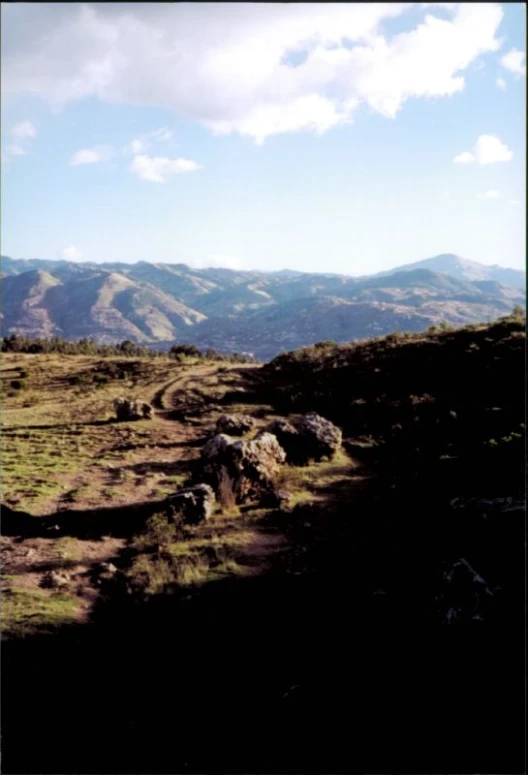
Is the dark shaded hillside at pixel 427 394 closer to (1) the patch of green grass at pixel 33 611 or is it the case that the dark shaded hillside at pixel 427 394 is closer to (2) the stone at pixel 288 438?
(2) the stone at pixel 288 438

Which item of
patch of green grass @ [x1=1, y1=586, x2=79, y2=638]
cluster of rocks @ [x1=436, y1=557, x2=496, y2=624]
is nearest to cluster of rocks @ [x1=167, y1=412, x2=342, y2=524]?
patch of green grass @ [x1=1, y1=586, x2=79, y2=638]

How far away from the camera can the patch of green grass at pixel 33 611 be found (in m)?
8.80

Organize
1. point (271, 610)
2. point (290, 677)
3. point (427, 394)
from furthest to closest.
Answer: point (427, 394)
point (271, 610)
point (290, 677)

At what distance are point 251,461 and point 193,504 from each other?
307 cm

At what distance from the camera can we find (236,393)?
2956 cm

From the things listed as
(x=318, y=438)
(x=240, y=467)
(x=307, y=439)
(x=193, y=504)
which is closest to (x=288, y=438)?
(x=307, y=439)

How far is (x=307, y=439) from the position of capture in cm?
1945

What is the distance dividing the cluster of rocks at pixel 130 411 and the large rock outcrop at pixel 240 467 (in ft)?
28.6

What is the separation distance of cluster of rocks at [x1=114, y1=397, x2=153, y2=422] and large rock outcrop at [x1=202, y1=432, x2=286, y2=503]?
873 cm

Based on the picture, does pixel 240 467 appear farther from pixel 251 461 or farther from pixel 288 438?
pixel 288 438

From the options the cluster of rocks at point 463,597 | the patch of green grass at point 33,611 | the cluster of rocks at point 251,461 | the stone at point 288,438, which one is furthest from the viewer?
the stone at point 288,438

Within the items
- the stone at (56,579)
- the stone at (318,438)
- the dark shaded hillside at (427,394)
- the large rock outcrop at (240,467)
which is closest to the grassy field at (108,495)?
the stone at (56,579)

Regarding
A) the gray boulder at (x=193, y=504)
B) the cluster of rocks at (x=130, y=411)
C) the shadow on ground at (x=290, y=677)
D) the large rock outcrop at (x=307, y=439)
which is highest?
the cluster of rocks at (x=130, y=411)

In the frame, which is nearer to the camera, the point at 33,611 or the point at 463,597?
the point at 463,597
